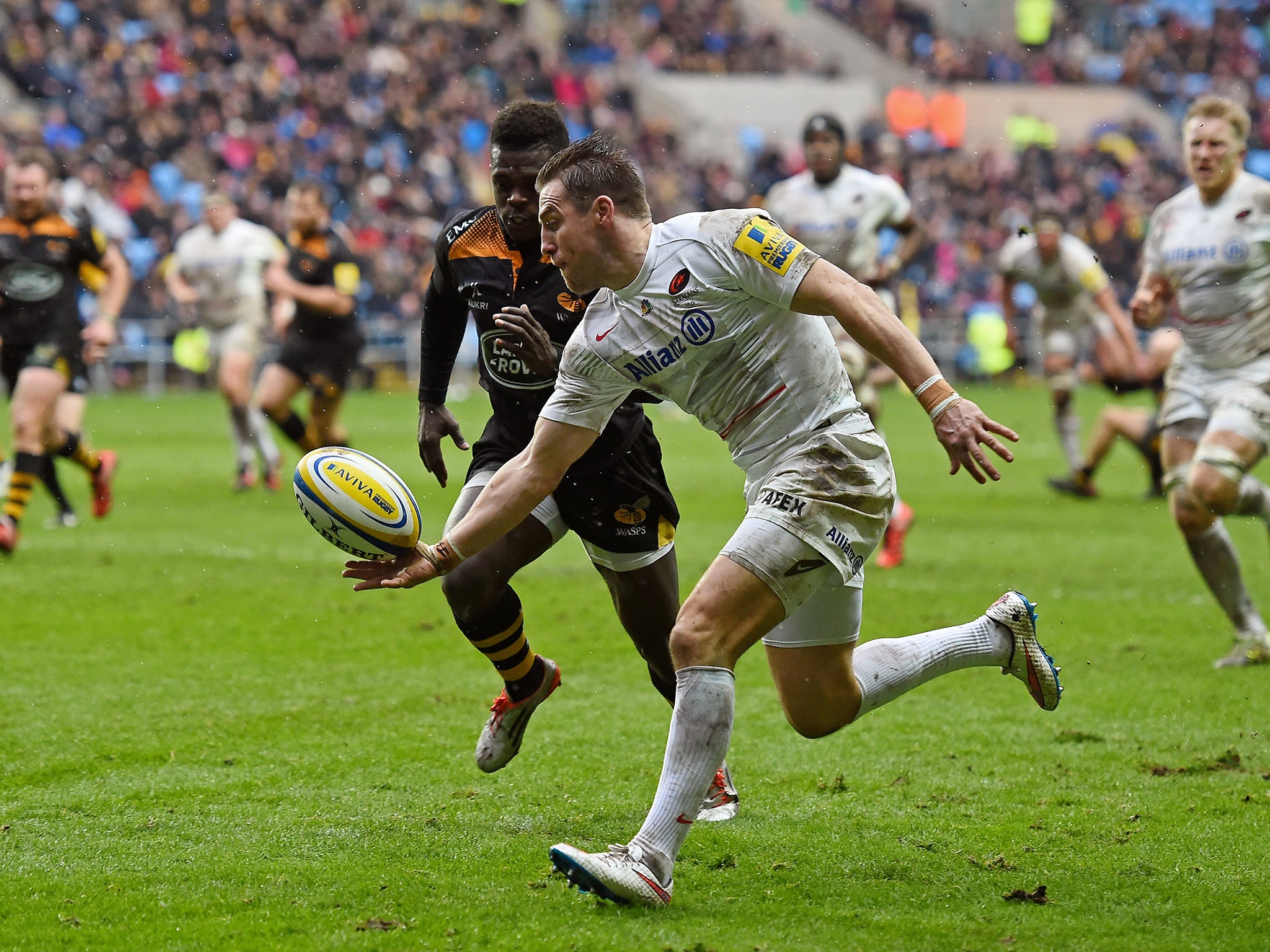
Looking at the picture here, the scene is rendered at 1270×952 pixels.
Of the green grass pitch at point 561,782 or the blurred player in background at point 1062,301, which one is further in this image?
the blurred player in background at point 1062,301

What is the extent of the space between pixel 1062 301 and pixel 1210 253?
23.7 feet

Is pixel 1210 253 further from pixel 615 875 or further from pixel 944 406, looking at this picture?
pixel 615 875

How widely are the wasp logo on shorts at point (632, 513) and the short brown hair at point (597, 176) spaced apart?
47.0 inches

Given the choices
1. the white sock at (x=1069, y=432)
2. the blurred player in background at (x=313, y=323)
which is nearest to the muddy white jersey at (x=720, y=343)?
the blurred player in background at (x=313, y=323)

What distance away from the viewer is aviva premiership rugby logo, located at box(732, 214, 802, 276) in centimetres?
412

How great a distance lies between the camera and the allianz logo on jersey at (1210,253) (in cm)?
752

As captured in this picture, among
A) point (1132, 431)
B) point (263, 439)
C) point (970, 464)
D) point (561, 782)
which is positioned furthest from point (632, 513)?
point (263, 439)

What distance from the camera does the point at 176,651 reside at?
747 cm

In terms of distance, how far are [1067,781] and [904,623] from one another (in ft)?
9.53

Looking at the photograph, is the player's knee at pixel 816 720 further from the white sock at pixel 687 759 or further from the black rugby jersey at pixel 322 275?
the black rugby jersey at pixel 322 275

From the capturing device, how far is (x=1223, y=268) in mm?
7570

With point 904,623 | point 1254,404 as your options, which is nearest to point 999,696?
point 904,623

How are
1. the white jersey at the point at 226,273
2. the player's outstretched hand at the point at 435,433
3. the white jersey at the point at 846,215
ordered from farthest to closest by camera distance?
the white jersey at the point at 226,273
the white jersey at the point at 846,215
the player's outstretched hand at the point at 435,433

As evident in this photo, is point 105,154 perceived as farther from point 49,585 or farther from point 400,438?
point 49,585
